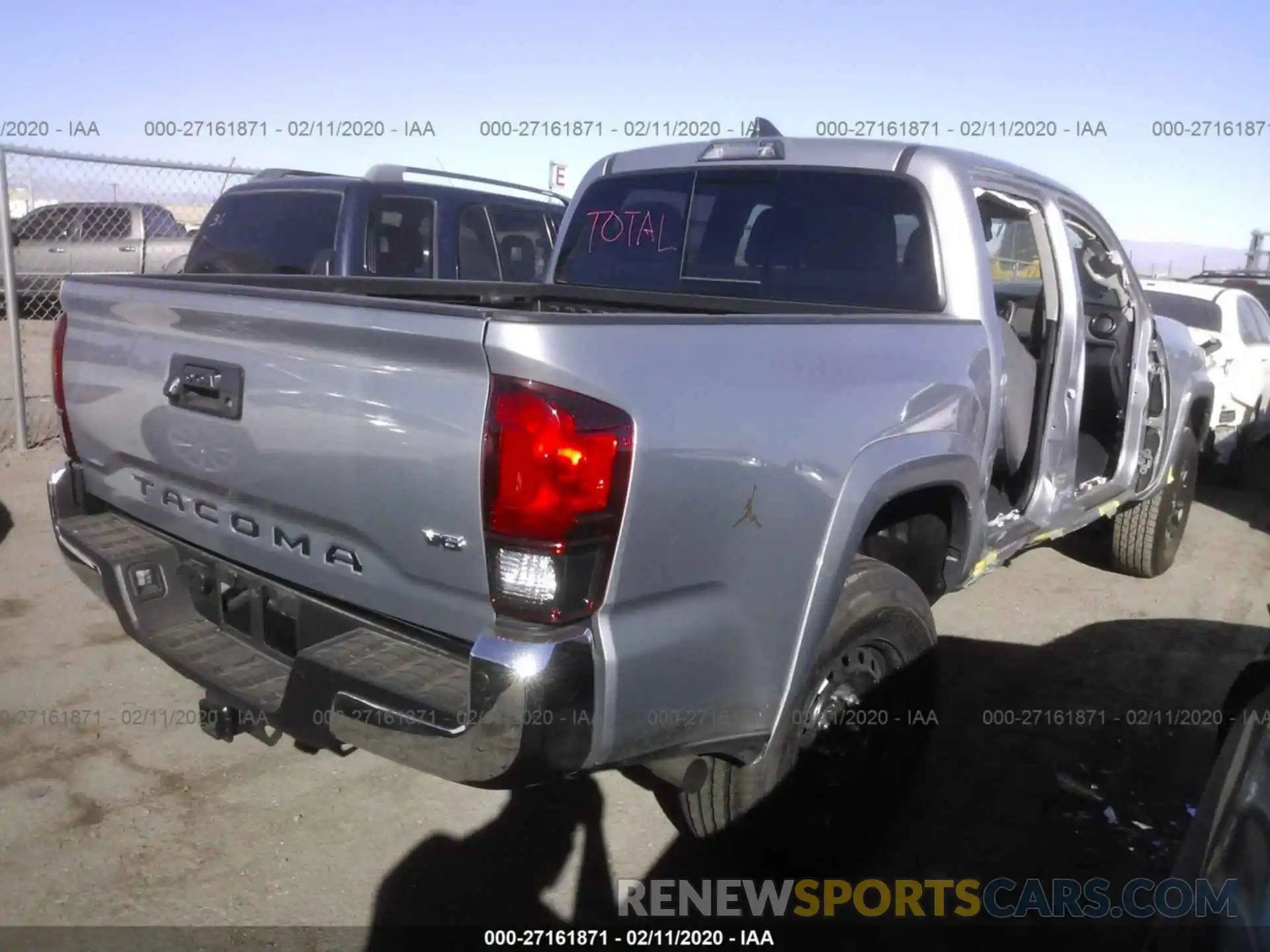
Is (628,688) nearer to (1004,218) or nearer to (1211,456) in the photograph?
(1004,218)

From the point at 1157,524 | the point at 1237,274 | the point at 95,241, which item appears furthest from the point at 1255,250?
the point at 95,241

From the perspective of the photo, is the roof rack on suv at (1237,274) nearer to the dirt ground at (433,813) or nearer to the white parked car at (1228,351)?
the white parked car at (1228,351)

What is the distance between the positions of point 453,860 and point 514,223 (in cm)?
572

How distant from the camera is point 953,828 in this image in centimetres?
336

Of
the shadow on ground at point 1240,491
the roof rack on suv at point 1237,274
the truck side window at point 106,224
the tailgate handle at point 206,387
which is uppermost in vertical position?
the truck side window at point 106,224

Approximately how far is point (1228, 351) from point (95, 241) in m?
13.2

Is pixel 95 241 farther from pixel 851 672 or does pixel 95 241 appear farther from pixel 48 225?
pixel 851 672

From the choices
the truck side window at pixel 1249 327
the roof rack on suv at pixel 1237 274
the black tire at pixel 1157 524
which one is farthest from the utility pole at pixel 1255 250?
the black tire at pixel 1157 524

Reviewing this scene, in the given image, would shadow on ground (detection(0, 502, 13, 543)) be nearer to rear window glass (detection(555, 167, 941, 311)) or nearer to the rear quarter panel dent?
rear window glass (detection(555, 167, 941, 311))

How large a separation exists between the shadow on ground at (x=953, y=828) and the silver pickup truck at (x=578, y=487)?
0.96 ft

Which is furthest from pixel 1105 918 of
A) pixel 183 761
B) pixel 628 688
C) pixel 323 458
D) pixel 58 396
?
pixel 58 396

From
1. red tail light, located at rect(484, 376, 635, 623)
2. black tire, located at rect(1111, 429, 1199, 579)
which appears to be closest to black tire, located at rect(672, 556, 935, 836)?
red tail light, located at rect(484, 376, 635, 623)

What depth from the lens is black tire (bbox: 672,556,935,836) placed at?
2.60 metres

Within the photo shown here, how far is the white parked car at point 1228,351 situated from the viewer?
27.0 ft
